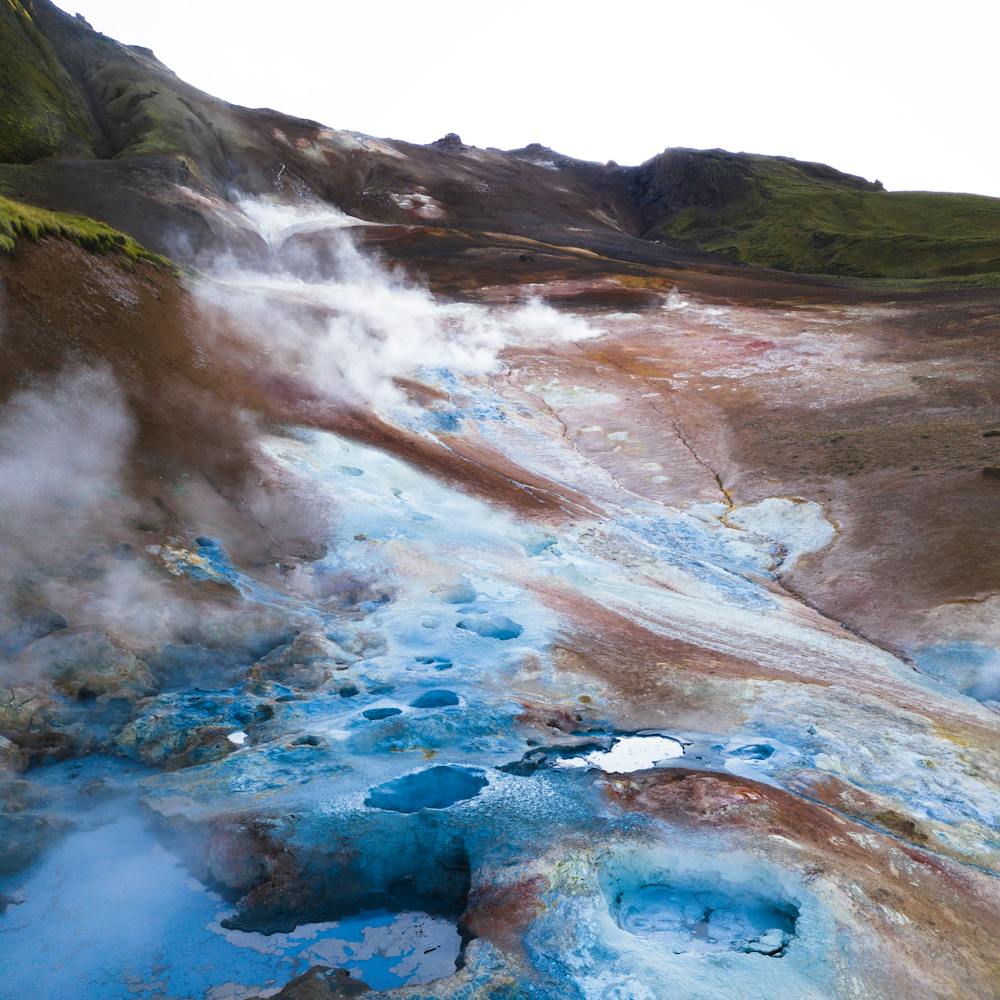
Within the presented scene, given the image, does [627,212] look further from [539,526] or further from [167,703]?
[167,703]

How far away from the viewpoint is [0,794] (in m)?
7.37

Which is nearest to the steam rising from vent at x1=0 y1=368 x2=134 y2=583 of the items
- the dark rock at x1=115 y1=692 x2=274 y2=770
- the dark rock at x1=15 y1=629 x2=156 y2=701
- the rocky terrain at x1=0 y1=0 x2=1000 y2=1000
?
the rocky terrain at x1=0 y1=0 x2=1000 y2=1000

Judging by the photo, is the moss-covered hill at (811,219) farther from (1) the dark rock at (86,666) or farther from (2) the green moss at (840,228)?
(1) the dark rock at (86,666)

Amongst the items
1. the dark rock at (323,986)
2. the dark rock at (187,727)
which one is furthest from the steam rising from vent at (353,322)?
the dark rock at (323,986)

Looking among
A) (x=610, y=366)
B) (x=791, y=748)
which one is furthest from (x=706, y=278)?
(x=791, y=748)

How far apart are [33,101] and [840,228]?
58.9 meters

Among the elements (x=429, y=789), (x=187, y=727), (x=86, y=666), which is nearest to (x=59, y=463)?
(x=86, y=666)

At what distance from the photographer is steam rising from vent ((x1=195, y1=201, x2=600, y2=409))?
2061 centimetres

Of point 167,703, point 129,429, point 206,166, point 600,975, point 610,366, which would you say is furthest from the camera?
point 206,166

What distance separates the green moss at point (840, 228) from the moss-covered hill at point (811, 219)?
8cm

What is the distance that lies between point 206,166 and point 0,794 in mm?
48158

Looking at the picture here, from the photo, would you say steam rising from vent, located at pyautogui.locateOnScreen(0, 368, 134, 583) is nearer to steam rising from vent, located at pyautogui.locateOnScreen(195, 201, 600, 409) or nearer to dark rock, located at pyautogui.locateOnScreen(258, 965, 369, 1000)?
dark rock, located at pyautogui.locateOnScreen(258, 965, 369, 1000)

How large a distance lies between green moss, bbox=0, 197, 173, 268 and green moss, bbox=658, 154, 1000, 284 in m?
48.6

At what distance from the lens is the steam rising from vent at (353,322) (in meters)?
20.6
